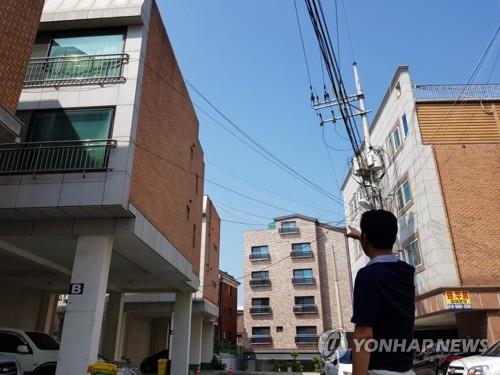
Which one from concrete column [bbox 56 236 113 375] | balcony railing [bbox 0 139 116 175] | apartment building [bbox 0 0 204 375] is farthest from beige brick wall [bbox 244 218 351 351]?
balcony railing [bbox 0 139 116 175]

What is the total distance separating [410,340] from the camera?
2168 mm

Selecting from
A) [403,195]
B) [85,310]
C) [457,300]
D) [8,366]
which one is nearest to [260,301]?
[403,195]

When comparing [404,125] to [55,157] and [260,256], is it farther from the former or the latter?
[260,256]

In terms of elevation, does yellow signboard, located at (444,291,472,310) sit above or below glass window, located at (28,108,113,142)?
below

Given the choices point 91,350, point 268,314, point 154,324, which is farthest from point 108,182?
point 268,314

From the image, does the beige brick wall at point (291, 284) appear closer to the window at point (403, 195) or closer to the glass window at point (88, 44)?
the window at point (403, 195)

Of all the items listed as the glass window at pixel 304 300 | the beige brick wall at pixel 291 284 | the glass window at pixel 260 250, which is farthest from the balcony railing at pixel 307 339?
the glass window at pixel 260 250

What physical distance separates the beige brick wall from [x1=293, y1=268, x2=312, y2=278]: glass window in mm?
372

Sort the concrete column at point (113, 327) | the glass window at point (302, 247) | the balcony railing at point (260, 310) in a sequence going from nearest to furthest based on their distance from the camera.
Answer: the concrete column at point (113, 327) → the balcony railing at point (260, 310) → the glass window at point (302, 247)

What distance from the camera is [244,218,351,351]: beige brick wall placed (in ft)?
130

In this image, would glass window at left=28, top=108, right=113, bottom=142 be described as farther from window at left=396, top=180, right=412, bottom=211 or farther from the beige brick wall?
the beige brick wall

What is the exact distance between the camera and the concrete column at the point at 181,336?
15594 mm

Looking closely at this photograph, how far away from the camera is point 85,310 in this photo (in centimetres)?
932

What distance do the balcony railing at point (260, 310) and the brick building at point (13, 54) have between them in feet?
120
